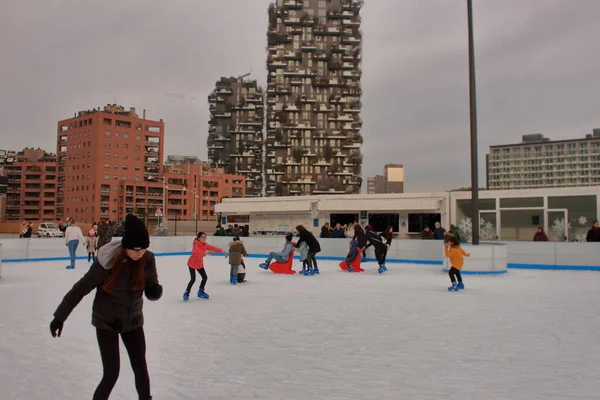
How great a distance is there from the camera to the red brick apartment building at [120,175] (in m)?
102

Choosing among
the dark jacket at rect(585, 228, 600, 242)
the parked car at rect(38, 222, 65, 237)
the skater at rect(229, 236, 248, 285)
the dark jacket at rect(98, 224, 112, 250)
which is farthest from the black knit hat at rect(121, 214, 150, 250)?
the parked car at rect(38, 222, 65, 237)

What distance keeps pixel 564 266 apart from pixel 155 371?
17397 millimetres

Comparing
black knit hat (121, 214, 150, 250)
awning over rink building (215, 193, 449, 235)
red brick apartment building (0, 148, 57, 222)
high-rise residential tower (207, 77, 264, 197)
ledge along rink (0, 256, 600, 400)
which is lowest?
ledge along rink (0, 256, 600, 400)

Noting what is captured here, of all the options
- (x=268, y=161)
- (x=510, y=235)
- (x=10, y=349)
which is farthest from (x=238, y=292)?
(x=268, y=161)

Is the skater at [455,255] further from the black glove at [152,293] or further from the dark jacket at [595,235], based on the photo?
the black glove at [152,293]

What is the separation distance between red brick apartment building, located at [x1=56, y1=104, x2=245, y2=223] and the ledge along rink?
92.9 meters

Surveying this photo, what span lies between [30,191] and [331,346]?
402ft

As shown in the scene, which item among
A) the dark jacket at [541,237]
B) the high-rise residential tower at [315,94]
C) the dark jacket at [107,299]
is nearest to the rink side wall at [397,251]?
the dark jacket at [541,237]

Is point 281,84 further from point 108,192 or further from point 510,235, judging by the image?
point 510,235

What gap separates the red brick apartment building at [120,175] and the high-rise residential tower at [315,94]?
76.0 ft

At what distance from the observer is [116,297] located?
3648mm

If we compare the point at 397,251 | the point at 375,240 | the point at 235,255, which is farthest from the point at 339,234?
the point at 235,255

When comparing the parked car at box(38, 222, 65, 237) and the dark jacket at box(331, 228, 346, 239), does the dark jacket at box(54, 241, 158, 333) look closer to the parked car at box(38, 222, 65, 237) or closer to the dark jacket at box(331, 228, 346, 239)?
the dark jacket at box(331, 228, 346, 239)

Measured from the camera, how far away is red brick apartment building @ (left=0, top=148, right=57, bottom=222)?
112 metres
